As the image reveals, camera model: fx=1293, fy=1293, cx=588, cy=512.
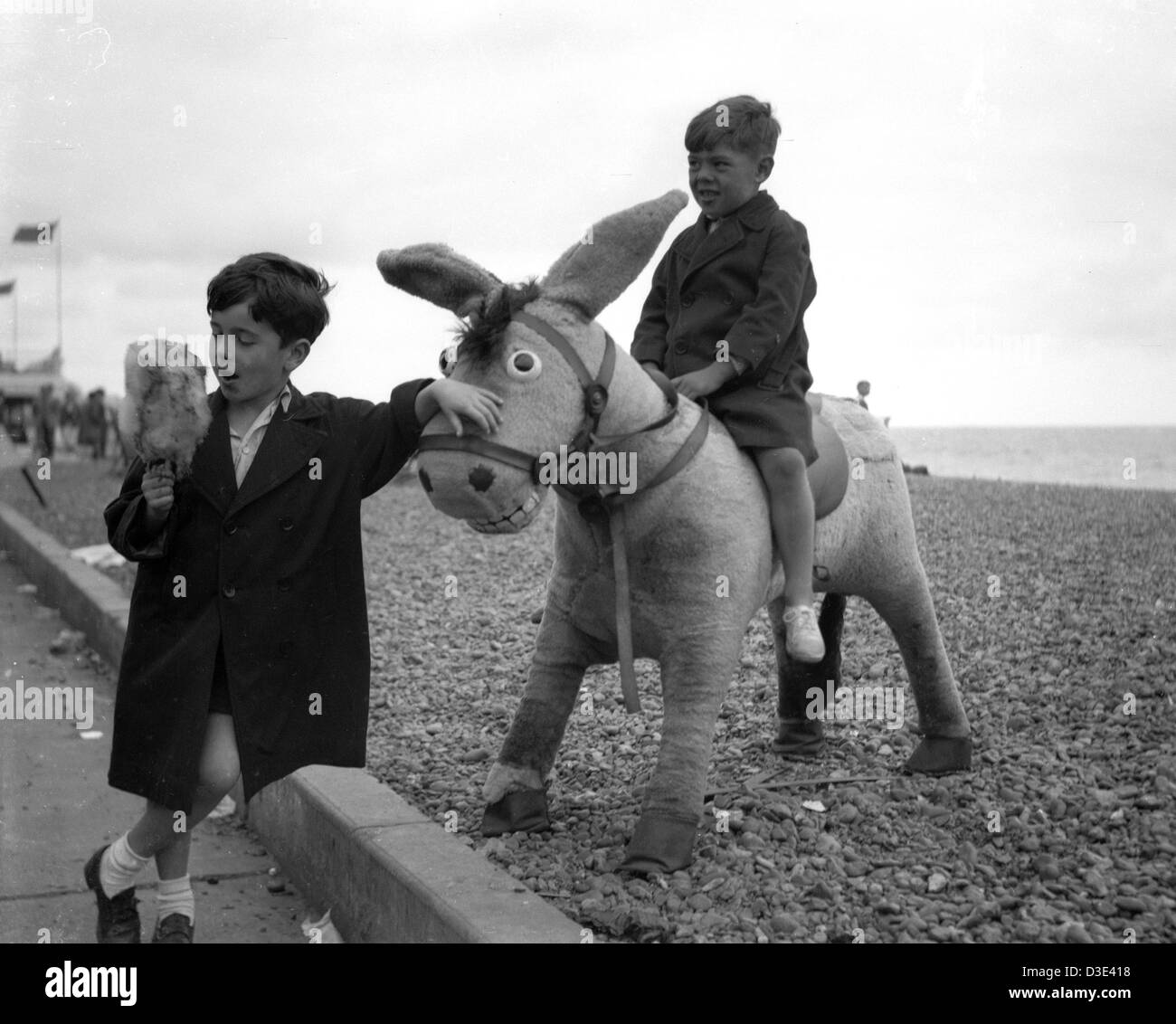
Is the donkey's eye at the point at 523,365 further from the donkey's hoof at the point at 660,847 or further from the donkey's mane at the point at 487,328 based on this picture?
the donkey's hoof at the point at 660,847

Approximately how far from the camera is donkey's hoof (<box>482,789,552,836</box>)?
3.78 metres

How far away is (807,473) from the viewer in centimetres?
388

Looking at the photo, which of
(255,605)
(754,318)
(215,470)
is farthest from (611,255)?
(255,605)

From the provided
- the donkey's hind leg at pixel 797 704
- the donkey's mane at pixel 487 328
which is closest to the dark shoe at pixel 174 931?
the donkey's mane at pixel 487 328

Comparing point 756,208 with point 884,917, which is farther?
point 756,208

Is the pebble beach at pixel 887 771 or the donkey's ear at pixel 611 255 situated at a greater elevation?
the donkey's ear at pixel 611 255

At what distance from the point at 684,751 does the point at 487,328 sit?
1.24 metres

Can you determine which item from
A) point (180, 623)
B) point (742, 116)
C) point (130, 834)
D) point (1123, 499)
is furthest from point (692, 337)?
point (1123, 499)

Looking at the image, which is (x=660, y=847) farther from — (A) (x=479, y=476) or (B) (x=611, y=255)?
(B) (x=611, y=255)

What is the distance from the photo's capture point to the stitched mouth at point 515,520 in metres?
3.11

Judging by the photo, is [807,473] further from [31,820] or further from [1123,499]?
[1123,499]

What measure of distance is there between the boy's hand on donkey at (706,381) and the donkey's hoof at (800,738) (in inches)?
59.7
